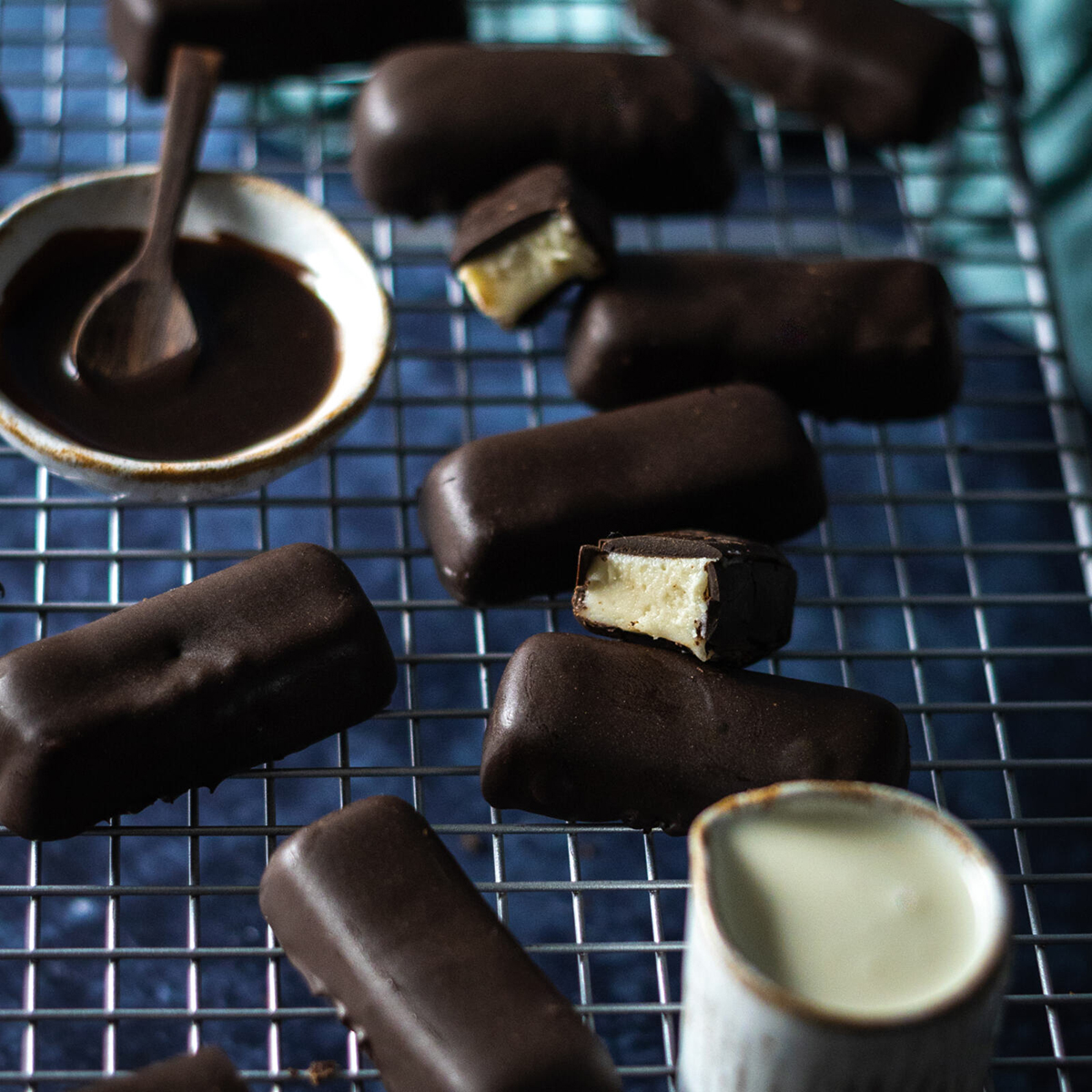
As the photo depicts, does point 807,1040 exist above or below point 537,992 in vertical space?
above

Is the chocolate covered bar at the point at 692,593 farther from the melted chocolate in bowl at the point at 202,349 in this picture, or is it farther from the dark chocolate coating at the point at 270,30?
the dark chocolate coating at the point at 270,30

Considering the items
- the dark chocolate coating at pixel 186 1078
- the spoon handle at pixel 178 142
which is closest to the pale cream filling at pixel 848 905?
the dark chocolate coating at pixel 186 1078

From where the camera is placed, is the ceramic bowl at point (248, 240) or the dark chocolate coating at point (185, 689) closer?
the dark chocolate coating at point (185, 689)

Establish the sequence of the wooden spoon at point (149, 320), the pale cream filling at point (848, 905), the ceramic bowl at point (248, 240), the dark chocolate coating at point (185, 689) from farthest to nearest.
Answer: the wooden spoon at point (149, 320)
the ceramic bowl at point (248, 240)
the dark chocolate coating at point (185, 689)
the pale cream filling at point (848, 905)

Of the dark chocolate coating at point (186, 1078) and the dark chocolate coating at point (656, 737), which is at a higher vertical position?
the dark chocolate coating at point (656, 737)

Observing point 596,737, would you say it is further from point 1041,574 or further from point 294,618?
point 1041,574

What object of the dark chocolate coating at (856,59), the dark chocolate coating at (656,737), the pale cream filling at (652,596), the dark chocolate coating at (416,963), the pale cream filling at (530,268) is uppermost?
the dark chocolate coating at (856,59)

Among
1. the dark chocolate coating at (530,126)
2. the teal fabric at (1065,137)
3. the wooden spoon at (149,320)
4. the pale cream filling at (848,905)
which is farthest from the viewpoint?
the teal fabric at (1065,137)

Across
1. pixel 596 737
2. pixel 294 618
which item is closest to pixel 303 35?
pixel 294 618
